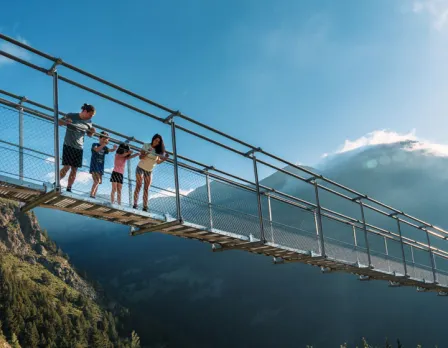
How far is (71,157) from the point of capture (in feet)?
24.7

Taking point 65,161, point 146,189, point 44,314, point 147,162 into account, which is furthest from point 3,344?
point 65,161

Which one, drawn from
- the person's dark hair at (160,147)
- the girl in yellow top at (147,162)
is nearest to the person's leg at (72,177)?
the girl in yellow top at (147,162)

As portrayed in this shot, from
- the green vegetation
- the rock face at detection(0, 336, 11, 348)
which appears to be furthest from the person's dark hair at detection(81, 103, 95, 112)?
the green vegetation

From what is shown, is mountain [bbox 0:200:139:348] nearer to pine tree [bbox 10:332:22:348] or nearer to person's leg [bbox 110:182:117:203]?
pine tree [bbox 10:332:22:348]

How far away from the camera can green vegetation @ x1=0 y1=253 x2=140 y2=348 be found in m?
144

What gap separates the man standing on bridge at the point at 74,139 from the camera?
7484 millimetres

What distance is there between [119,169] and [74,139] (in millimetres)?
1075

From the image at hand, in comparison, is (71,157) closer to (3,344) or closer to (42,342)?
(3,344)

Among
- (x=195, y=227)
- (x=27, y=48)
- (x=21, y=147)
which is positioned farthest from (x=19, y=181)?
(x=195, y=227)

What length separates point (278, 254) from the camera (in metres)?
12.4

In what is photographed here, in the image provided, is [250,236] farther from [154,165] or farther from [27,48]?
[27,48]

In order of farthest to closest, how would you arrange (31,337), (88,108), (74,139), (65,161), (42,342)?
(42,342) → (31,337) → (88,108) → (74,139) → (65,161)

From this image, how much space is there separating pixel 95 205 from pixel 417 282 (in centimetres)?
1398

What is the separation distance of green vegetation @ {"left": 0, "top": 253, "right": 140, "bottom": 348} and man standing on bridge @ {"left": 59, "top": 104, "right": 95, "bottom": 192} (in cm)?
14159
